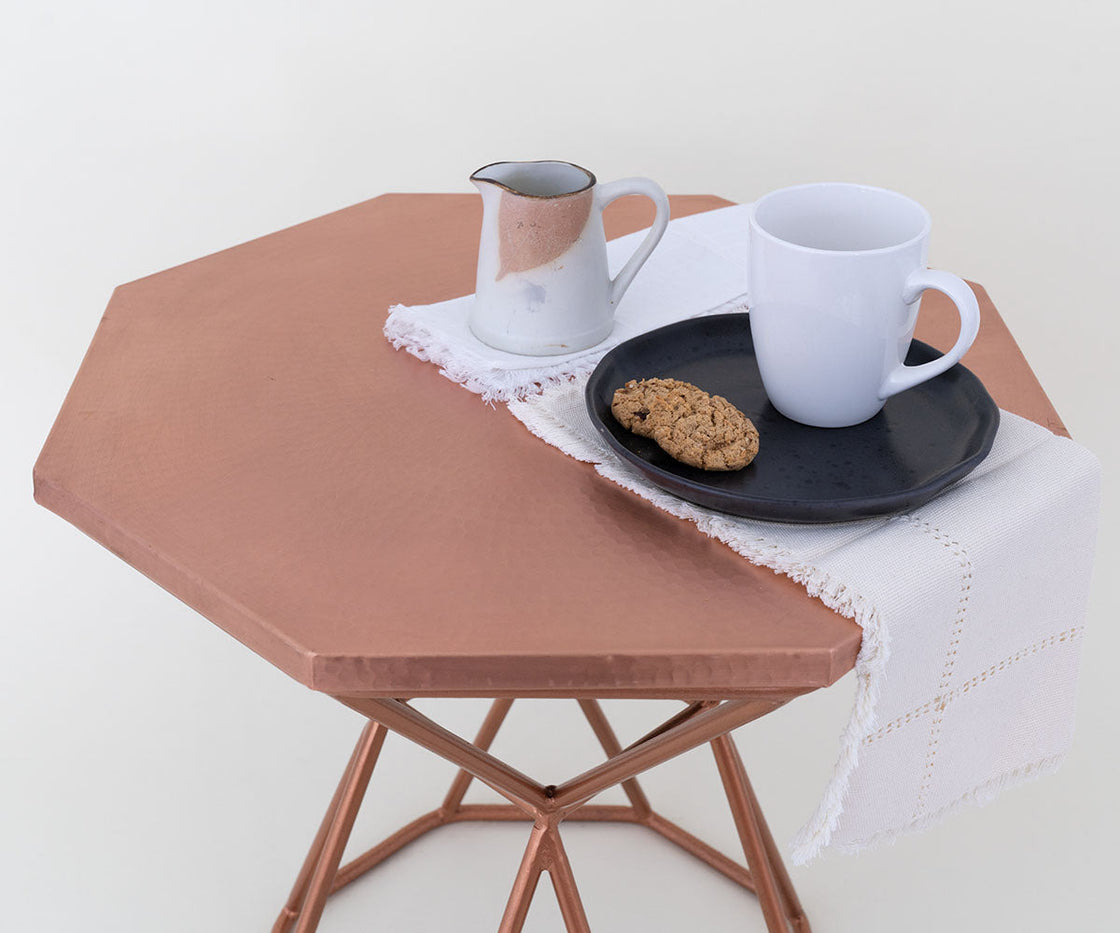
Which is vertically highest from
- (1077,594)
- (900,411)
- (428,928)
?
(900,411)

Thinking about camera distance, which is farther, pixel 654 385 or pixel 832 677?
pixel 654 385

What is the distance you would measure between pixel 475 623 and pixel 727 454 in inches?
10.6

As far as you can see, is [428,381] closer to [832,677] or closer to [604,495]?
[604,495]

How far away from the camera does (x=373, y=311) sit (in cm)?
156

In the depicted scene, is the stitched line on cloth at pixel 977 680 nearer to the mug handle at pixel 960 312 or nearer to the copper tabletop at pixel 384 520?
the copper tabletop at pixel 384 520

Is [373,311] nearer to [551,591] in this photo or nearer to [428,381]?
[428,381]

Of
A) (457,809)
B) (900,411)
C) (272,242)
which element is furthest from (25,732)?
(900,411)

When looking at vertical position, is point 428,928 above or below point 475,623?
below

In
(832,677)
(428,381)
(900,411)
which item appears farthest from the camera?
(428,381)

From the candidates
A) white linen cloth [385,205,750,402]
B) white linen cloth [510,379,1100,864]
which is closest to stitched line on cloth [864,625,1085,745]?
white linen cloth [510,379,1100,864]

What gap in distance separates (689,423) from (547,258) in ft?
0.93

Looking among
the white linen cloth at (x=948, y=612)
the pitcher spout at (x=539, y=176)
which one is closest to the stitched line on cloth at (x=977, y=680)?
the white linen cloth at (x=948, y=612)

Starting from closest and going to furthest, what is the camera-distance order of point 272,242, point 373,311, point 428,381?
point 428,381 < point 373,311 < point 272,242

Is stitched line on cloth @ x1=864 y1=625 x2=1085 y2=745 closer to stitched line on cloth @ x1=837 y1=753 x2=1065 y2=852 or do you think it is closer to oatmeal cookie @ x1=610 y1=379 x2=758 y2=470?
stitched line on cloth @ x1=837 y1=753 x2=1065 y2=852
